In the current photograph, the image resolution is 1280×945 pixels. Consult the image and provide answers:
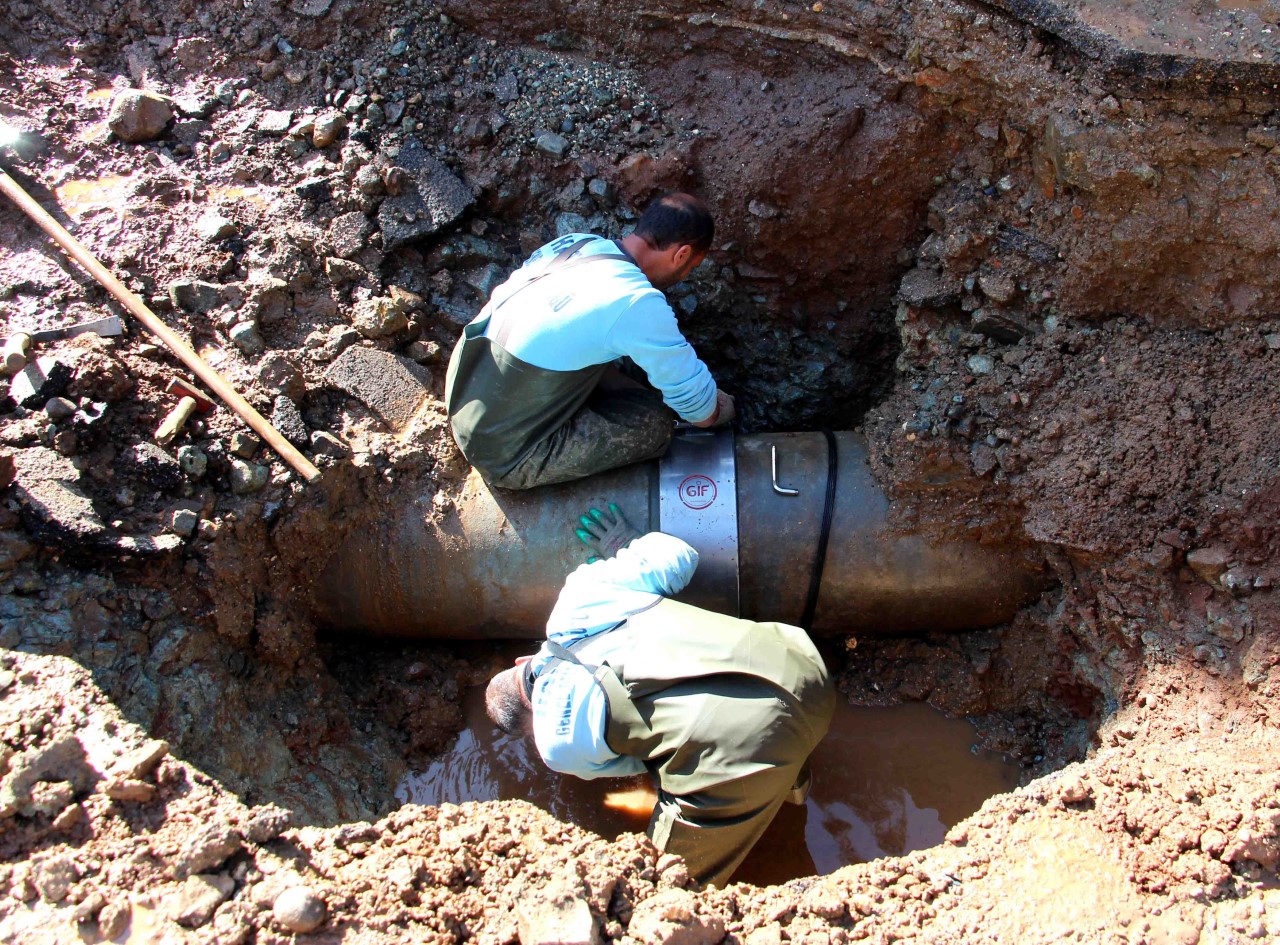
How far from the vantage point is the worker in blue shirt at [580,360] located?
9.81 feet

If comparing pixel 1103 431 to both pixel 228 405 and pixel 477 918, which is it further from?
pixel 228 405

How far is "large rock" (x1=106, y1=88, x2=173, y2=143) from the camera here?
3.64 metres

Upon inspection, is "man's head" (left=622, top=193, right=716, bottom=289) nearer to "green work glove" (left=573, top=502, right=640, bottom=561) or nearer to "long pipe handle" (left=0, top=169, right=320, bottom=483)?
"green work glove" (left=573, top=502, right=640, bottom=561)

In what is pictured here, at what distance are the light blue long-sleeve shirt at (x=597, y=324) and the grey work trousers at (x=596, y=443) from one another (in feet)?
0.64

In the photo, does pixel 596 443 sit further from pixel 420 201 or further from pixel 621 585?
pixel 420 201

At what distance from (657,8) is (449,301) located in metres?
1.42

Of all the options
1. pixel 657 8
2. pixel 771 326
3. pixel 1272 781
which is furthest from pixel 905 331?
pixel 1272 781

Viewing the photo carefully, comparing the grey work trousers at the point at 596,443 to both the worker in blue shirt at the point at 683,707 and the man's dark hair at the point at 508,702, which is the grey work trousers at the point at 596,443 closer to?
the worker in blue shirt at the point at 683,707

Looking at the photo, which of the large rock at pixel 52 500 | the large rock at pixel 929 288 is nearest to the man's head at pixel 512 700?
the large rock at pixel 52 500

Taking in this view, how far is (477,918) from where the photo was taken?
2.19 m

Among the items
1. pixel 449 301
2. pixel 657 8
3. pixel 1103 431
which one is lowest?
pixel 1103 431

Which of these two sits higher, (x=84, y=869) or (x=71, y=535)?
(x=71, y=535)

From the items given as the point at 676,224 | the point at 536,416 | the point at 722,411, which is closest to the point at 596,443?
the point at 536,416

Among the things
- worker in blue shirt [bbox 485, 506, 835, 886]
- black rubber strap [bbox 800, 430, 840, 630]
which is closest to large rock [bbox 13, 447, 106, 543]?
worker in blue shirt [bbox 485, 506, 835, 886]
